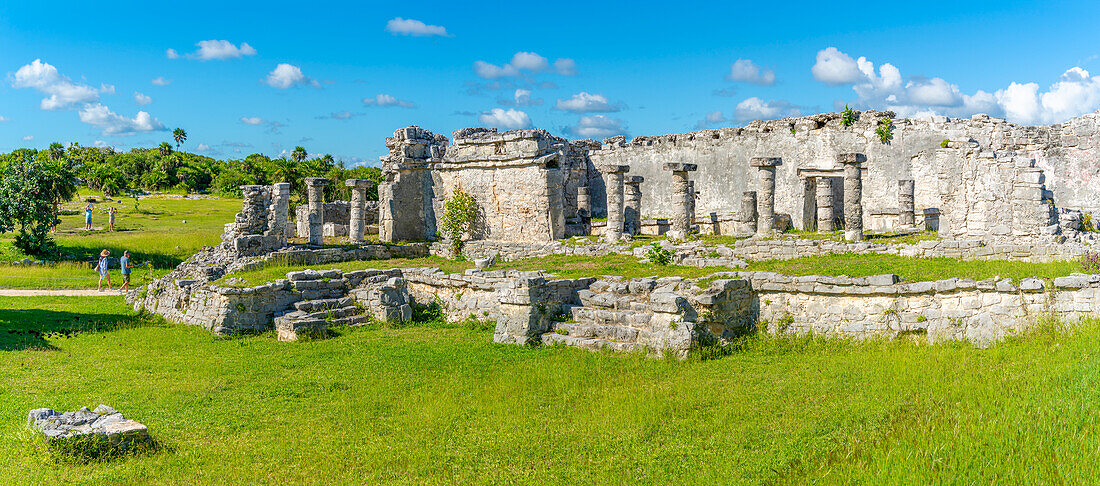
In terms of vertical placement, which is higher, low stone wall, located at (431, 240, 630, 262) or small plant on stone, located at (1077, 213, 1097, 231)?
small plant on stone, located at (1077, 213, 1097, 231)

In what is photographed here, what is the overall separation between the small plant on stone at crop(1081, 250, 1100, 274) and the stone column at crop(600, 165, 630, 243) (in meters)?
10.8

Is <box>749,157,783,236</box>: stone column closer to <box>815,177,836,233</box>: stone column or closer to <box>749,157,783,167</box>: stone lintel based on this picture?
<box>749,157,783,167</box>: stone lintel

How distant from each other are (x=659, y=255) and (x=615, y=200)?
4.68m

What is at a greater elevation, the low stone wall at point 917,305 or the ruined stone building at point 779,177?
the ruined stone building at point 779,177

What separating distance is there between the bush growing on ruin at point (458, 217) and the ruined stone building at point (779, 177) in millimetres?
262

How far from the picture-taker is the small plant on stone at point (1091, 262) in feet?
35.3

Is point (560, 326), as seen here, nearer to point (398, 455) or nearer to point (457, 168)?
point (398, 455)

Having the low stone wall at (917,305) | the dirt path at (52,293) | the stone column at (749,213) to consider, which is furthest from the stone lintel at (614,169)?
the dirt path at (52,293)

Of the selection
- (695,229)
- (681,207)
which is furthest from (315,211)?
(695,229)

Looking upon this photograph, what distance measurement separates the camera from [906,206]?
20.2 metres

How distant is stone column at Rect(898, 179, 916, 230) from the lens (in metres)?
20.1

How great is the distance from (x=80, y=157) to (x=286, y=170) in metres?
32.7

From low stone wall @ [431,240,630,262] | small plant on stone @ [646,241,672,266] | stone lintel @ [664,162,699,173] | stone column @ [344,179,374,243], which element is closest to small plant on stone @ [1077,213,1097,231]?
stone lintel @ [664,162,699,173]

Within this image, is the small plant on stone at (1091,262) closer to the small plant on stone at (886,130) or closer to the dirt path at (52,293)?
the small plant on stone at (886,130)
